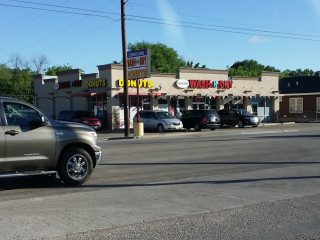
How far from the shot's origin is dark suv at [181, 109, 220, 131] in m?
31.0

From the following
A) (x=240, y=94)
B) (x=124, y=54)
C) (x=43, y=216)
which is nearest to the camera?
(x=43, y=216)

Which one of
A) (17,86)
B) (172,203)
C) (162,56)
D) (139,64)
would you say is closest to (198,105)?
(139,64)

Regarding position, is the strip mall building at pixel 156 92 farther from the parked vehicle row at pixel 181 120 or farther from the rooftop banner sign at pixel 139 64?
the rooftop banner sign at pixel 139 64

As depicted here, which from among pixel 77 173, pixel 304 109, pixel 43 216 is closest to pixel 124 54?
pixel 77 173

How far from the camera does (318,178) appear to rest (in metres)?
9.83

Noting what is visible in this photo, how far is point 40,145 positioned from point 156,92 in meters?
27.8

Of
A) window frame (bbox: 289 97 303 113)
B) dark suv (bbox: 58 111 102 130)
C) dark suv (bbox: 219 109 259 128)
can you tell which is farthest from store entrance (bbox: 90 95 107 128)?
window frame (bbox: 289 97 303 113)

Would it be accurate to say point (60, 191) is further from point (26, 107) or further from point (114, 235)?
point (114, 235)

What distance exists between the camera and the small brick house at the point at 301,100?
158 feet

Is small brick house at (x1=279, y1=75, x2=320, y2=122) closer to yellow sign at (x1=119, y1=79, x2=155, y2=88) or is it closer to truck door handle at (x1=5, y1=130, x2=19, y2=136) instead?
yellow sign at (x1=119, y1=79, x2=155, y2=88)

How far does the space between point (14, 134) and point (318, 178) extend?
23.3 feet

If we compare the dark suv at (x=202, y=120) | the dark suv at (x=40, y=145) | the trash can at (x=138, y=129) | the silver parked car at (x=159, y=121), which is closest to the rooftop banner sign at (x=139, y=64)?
the trash can at (x=138, y=129)

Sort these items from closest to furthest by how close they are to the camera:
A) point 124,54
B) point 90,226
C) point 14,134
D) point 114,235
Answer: point 114,235 → point 90,226 → point 14,134 → point 124,54

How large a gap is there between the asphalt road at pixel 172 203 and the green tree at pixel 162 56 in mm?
65405
